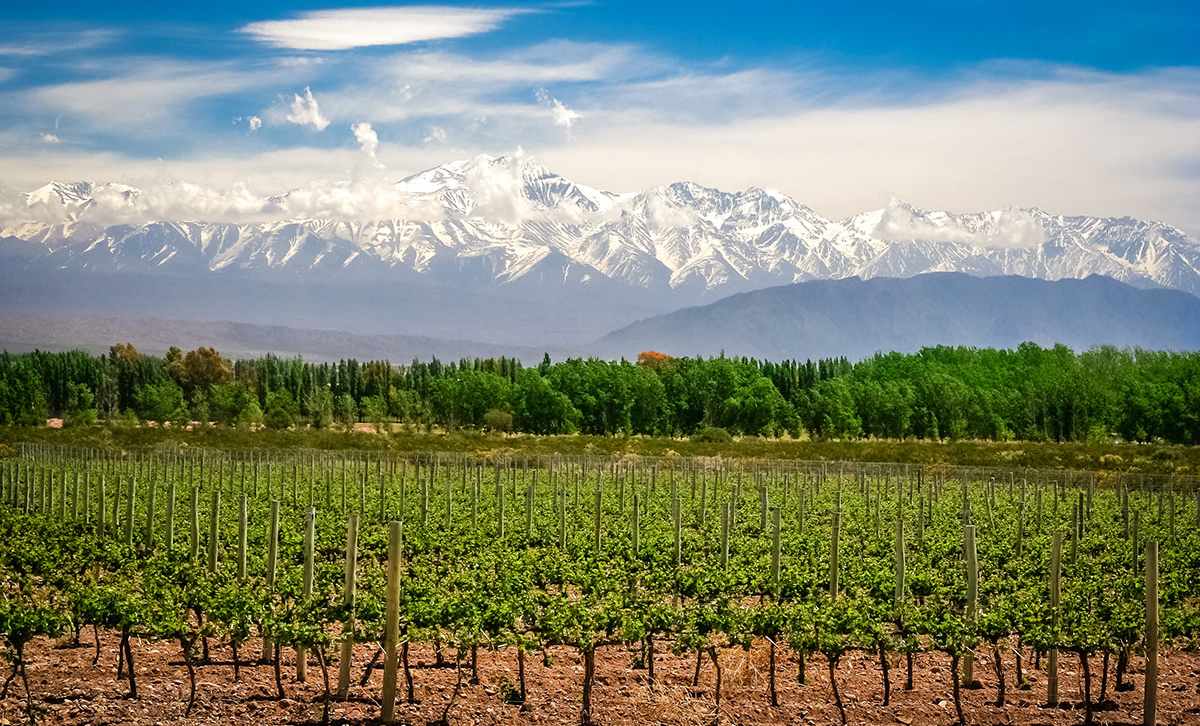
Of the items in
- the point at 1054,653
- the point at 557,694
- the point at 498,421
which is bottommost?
the point at 557,694

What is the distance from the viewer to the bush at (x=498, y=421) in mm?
98500

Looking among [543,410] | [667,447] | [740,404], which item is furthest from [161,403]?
[667,447]

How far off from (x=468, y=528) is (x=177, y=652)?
1353cm

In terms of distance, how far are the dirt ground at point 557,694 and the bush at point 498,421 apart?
7830 centimetres

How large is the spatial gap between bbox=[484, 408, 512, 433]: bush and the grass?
15.7 metres

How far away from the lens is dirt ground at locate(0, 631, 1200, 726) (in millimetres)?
16312

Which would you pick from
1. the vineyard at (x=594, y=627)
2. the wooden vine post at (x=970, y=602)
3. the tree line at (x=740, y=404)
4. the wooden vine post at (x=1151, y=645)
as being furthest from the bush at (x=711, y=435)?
the wooden vine post at (x=1151, y=645)

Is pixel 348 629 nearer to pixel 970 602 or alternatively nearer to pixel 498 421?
pixel 970 602

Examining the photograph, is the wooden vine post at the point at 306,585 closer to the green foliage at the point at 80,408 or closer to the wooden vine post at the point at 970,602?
the wooden vine post at the point at 970,602

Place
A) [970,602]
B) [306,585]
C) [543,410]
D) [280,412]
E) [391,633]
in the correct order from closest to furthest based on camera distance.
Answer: [391,633]
[306,585]
[970,602]
[543,410]
[280,412]

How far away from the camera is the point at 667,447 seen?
76875 millimetres

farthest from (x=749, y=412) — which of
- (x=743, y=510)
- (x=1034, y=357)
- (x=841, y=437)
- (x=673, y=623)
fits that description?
(x=673, y=623)

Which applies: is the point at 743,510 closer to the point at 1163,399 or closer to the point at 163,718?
the point at 163,718

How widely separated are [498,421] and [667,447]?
25.0m
